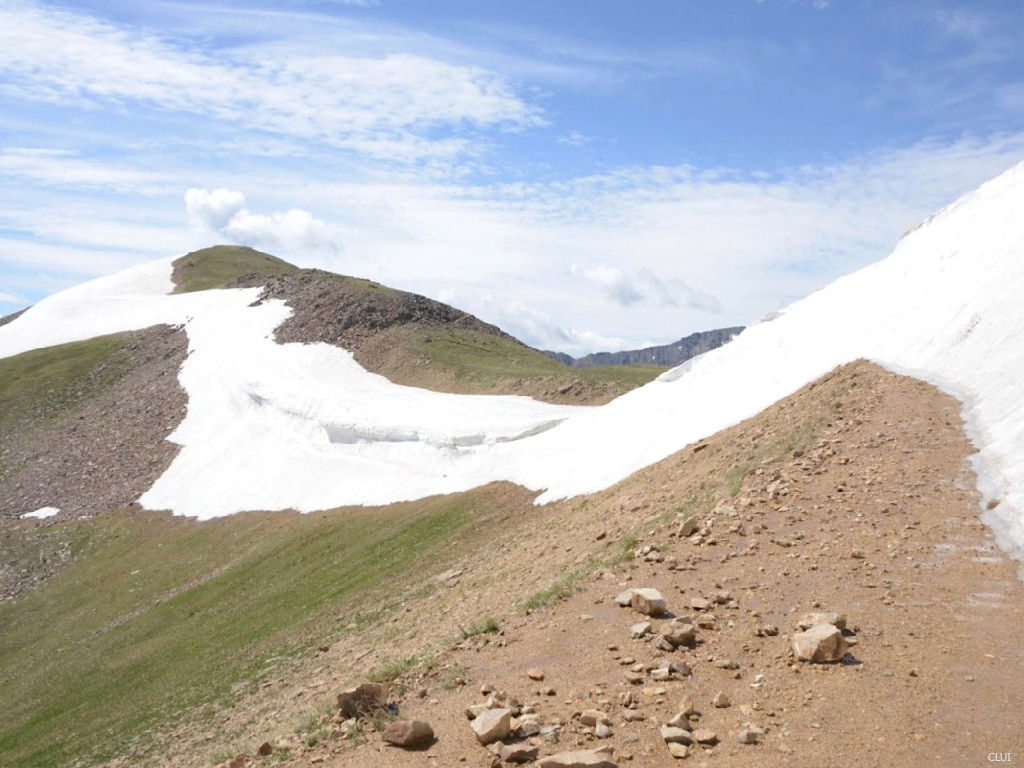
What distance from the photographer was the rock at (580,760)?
289 inches

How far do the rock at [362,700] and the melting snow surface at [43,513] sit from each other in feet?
166

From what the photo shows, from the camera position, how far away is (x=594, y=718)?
27.5 feet

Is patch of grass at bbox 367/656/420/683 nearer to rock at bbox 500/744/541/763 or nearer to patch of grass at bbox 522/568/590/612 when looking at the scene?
patch of grass at bbox 522/568/590/612

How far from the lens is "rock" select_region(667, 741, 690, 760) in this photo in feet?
25.1

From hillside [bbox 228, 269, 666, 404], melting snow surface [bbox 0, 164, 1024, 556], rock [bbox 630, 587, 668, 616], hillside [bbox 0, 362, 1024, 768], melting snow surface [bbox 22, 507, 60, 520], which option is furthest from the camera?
hillside [bbox 228, 269, 666, 404]

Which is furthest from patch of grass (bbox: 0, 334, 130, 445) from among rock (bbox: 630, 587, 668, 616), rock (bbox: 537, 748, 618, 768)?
rock (bbox: 537, 748, 618, 768)

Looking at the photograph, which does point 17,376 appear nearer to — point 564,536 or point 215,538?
point 215,538

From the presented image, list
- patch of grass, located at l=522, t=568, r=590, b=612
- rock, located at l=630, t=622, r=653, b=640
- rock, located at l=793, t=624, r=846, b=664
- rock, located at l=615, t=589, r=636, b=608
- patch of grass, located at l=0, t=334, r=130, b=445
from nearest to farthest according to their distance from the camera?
rock, located at l=793, t=624, r=846, b=664
rock, located at l=630, t=622, r=653, b=640
rock, located at l=615, t=589, r=636, b=608
patch of grass, located at l=522, t=568, r=590, b=612
patch of grass, located at l=0, t=334, r=130, b=445

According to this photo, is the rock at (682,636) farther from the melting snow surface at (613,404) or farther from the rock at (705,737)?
the melting snow surface at (613,404)

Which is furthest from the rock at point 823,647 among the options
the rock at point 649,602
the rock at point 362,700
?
the rock at point 362,700

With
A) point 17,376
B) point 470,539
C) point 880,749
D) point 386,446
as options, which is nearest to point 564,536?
point 470,539

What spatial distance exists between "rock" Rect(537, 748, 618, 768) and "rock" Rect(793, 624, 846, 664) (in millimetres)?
2947

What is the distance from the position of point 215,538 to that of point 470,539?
20.3 metres

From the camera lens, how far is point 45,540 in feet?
156
